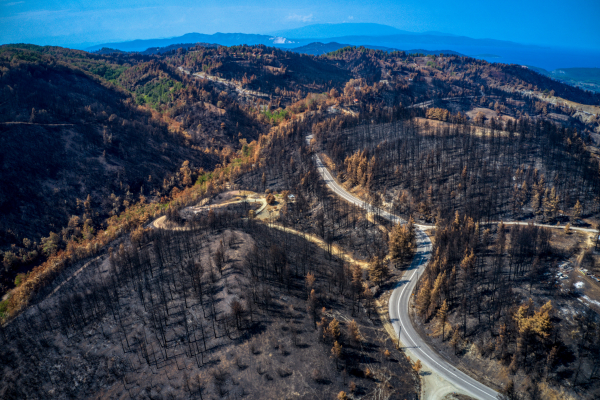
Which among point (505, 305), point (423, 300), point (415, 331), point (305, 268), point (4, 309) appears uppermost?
point (505, 305)

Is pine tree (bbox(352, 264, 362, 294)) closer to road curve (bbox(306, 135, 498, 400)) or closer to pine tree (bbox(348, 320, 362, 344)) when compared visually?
road curve (bbox(306, 135, 498, 400))

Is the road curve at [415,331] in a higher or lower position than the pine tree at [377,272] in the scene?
lower

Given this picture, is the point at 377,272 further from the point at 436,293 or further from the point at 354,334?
the point at 354,334

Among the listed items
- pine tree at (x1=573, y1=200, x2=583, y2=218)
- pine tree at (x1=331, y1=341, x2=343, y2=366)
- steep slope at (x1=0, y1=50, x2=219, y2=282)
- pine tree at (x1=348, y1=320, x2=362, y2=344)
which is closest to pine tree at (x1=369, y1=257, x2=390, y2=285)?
pine tree at (x1=348, y1=320, x2=362, y2=344)

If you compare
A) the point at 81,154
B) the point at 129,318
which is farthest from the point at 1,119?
the point at 129,318

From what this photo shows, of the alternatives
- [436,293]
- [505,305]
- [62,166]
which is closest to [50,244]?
[62,166]

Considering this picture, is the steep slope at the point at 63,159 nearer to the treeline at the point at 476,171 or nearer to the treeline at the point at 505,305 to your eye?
the treeline at the point at 476,171

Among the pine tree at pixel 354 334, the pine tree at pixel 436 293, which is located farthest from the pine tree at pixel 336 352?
the pine tree at pixel 436 293

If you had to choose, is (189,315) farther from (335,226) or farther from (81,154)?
(81,154)
